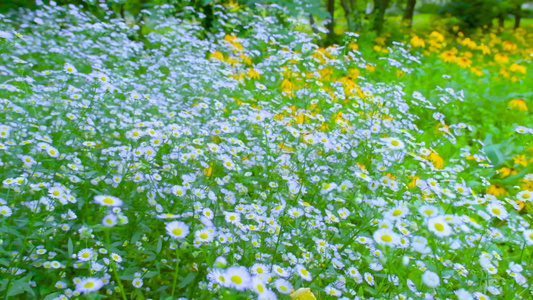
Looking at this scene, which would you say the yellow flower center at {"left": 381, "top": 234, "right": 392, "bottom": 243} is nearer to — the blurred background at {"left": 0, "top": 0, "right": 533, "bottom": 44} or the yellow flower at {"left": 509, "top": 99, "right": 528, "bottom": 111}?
the blurred background at {"left": 0, "top": 0, "right": 533, "bottom": 44}

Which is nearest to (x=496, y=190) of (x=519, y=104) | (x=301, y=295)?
(x=519, y=104)

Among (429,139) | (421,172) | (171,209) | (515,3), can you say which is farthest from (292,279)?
(515,3)

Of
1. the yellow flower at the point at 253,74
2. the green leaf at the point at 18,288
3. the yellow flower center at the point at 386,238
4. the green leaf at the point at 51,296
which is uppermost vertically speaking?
the yellow flower center at the point at 386,238

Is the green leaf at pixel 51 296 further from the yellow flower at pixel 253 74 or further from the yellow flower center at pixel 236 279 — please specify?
the yellow flower at pixel 253 74

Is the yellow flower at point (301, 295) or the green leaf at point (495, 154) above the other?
the yellow flower at point (301, 295)

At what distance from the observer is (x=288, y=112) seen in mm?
3518

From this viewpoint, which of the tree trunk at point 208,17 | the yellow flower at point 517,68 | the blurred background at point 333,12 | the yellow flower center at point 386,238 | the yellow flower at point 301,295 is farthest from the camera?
the tree trunk at point 208,17

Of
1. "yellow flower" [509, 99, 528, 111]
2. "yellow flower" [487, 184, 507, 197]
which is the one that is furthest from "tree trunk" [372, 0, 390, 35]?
"yellow flower" [487, 184, 507, 197]

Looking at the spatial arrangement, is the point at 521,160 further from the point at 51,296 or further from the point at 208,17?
the point at 208,17

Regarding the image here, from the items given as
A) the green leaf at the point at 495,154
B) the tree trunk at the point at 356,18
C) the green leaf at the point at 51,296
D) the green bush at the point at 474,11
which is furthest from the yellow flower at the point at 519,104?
the green bush at the point at 474,11

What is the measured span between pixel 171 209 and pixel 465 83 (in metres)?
4.59

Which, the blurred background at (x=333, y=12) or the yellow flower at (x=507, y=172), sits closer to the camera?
the yellow flower at (x=507, y=172)

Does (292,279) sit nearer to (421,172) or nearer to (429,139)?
(421,172)

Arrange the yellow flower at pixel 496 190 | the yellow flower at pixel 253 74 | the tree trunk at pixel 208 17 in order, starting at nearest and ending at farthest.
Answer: the yellow flower at pixel 496 190 → the yellow flower at pixel 253 74 → the tree trunk at pixel 208 17
